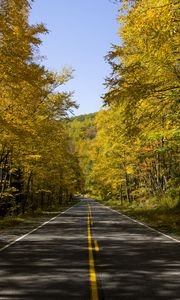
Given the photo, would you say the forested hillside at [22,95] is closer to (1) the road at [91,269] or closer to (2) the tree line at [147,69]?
(2) the tree line at [147,69]

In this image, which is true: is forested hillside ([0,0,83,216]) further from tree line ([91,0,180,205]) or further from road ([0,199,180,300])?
road ([0,199,180,300])

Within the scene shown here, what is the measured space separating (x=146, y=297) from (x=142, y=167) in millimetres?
32579

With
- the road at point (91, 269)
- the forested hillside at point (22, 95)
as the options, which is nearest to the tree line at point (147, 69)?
the forested hillside at point (22, 95)

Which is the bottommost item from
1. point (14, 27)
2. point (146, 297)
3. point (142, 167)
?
point (146, 297)

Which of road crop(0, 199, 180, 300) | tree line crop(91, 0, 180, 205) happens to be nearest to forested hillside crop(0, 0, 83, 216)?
tree line crop(91, 0, 180, 205)

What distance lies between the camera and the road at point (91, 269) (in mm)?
7082

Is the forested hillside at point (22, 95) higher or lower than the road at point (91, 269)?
higher

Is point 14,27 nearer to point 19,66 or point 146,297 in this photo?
point 19,66

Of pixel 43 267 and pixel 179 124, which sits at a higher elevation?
pixel 179 124

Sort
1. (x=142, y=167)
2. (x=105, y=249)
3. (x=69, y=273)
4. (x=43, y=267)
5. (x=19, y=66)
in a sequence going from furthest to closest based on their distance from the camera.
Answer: (x=142, y=167)
(x=19, y=66)
(x=105, y=249)
(x=43, y=267)
(x=69, y=273)

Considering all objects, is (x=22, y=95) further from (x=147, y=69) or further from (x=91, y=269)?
(x=91, y=269)

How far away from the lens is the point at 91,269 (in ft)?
30.0

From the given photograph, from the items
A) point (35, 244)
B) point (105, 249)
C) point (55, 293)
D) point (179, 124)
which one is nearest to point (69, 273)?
point (55, 293)

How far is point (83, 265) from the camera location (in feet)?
31.8
